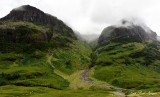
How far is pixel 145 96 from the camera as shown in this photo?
19575 cm

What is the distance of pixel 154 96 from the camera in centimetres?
19225

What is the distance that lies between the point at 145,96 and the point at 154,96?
611 centimetres
